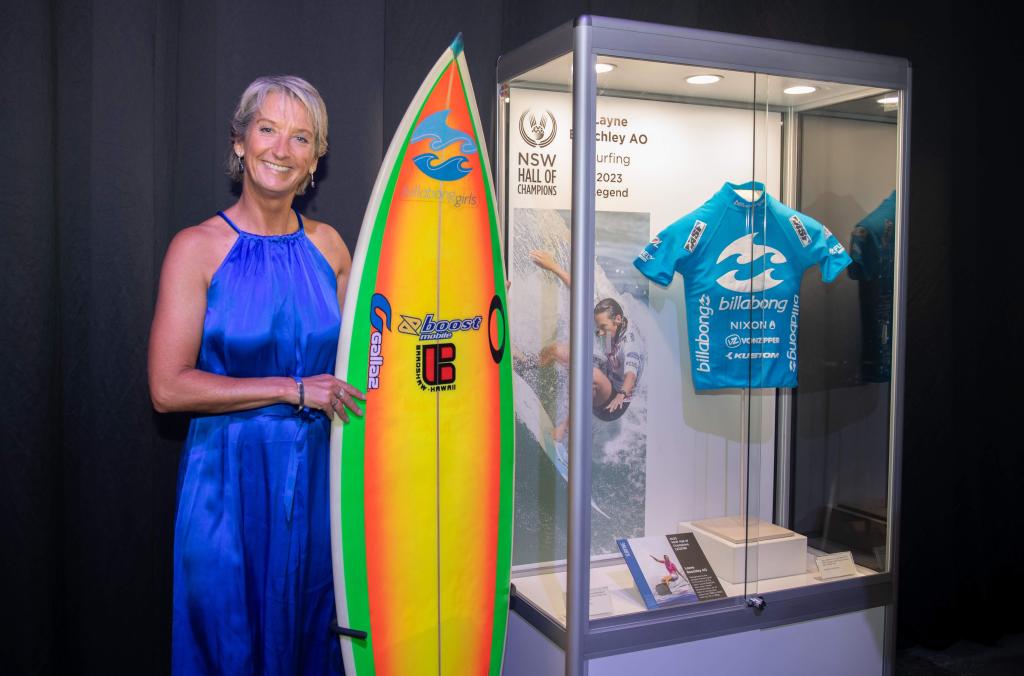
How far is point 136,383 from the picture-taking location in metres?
2.03

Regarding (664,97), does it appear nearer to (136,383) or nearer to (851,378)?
(851,378)

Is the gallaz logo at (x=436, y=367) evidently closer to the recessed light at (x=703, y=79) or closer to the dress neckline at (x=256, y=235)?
the dress neckline at (x=256, y=235)

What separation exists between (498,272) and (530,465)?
50 cm

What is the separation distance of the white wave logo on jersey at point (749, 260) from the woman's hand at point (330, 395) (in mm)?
1056

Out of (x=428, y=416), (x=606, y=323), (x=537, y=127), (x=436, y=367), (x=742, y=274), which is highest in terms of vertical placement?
(x=537, y=127)

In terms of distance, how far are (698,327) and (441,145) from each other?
887mm

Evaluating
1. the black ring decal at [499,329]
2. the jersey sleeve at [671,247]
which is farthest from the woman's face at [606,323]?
the black ring decal at [499,329]

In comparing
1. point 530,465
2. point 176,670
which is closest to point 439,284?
point 530,465

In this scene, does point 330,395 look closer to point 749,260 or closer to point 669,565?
point 669,565

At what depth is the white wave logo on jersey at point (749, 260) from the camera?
2.35 metres

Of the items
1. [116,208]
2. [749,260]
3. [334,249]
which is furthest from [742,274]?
[116,208]

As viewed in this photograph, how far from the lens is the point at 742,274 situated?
7.77 feet

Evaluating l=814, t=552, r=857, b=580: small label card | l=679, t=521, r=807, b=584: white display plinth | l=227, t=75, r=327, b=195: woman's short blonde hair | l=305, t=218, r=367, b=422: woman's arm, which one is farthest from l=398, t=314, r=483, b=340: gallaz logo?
l=814, t=552, r=857, b=580: small label card

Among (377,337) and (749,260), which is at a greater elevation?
(749,260)
